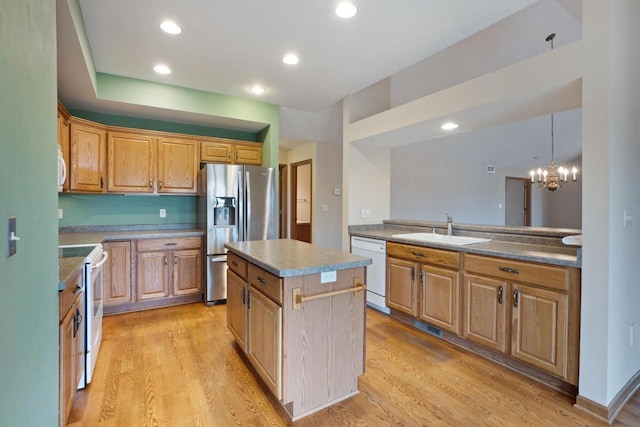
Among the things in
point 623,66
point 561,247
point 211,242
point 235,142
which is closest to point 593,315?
point 561,247

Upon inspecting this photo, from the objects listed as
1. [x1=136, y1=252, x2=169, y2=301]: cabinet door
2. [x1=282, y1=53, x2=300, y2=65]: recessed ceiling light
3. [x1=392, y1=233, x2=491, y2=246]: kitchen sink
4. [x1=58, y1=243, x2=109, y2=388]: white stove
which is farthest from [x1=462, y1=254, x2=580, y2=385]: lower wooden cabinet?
[x1=136, y1=252, x2=169, y2=301]: cabinet door

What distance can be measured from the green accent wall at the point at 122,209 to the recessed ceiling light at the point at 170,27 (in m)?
2.22

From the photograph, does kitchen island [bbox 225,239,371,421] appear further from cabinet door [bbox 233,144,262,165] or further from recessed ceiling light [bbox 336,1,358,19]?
cabinet door [bbox 233,144,262,165]

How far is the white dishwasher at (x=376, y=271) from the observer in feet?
11.0

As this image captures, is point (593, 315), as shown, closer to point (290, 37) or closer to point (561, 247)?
point (561, 247)

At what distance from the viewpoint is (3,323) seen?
0.79 metres

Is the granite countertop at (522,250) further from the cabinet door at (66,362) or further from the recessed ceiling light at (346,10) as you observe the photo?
the cabinet door at (66,362)

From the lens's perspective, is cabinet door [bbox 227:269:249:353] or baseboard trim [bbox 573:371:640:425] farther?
cabinet door [bbox 227:269:249:353]

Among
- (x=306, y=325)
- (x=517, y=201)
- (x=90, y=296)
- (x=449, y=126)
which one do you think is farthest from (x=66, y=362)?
(x=517, y=201)

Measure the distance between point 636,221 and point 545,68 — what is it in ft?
3.78

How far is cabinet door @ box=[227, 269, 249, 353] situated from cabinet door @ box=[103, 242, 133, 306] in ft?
5.06

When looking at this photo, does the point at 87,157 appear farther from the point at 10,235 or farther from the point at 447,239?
the point at 447,239

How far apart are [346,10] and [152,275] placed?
3225 millimetres

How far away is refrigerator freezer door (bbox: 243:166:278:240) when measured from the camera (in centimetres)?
383
